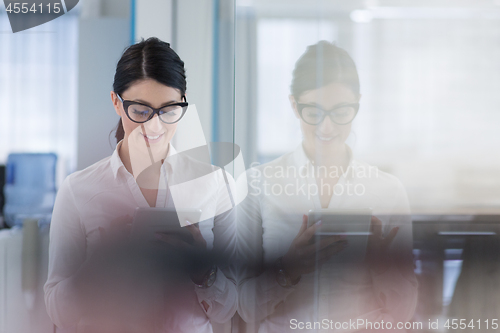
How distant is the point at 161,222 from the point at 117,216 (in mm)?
144

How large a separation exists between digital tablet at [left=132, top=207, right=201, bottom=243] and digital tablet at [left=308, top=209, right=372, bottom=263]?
1.36ft

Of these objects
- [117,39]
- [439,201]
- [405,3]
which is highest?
[405,3]

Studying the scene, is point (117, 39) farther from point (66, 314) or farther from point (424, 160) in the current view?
point (424, 160)

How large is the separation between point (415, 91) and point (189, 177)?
0.82m

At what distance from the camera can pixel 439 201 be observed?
45.4 inches

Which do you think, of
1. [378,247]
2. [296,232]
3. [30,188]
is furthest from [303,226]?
[30,188]

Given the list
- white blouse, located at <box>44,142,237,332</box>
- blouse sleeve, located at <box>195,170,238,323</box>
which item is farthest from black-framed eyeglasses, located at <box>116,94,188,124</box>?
blouse sleeve, located at <box>195,170,238,323</box>

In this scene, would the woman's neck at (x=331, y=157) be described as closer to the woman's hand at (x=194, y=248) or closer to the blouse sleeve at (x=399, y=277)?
the blouse sleeve at (x=399, y=277)

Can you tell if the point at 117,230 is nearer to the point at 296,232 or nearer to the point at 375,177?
the point at 296,232

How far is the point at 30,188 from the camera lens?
1090 mm

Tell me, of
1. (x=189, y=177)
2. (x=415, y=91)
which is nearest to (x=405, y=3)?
(x=415, y=91)

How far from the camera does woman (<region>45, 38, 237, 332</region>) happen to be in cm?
106

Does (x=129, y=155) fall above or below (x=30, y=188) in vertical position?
above

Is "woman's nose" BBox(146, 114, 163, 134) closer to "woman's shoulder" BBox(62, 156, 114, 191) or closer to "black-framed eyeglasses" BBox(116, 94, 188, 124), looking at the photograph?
"black-framed eyeglasses" BBox(116, 94, 188, 124)
